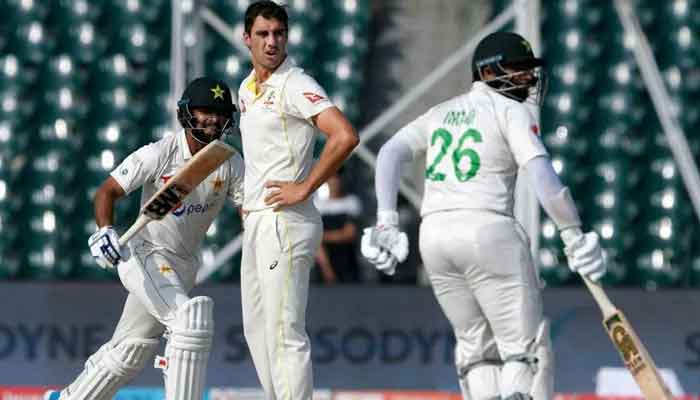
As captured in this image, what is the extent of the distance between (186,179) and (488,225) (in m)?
1.26

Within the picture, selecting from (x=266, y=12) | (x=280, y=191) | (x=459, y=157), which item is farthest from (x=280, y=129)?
(x=459, y=157)

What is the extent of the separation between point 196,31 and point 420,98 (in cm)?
156

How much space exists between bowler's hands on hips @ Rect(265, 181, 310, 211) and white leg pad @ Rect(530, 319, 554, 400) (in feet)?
3.35

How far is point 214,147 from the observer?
680cm

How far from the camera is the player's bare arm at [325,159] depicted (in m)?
6.50

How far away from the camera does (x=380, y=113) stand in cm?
1084

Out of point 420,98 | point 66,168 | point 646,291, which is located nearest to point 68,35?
point 66,168

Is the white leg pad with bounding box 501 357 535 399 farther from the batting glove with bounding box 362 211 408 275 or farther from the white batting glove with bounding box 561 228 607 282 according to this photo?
the batting glove with bounding box 362 211 408 275

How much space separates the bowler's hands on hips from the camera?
6.54 m

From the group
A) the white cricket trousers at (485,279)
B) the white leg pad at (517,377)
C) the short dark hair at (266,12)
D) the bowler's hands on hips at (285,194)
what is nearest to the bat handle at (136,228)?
the bowler's hands on hips at (285,194)

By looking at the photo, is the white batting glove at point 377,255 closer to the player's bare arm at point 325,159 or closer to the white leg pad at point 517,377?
the player's bare arm at point 325,159

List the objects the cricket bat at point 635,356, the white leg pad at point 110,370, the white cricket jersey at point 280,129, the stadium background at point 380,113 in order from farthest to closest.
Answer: the stadium background at point 380,113 → the white leg pad at point 110,370 → the white cricket jersey at point 280,129 → the cricket bat at point 635,356

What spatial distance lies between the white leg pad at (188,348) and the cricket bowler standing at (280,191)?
173 mm

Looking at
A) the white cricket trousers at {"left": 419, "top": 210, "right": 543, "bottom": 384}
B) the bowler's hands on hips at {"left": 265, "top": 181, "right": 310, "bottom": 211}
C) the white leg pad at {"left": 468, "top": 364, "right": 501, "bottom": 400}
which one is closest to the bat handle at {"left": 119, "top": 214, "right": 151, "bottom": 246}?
the bowler's hands on hips at {"left": 265, "top": 181, "right": 310, "bottom": 211}
